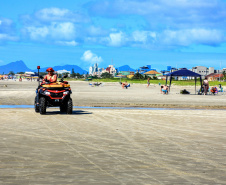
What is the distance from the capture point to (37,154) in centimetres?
700

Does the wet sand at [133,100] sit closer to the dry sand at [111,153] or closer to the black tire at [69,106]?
the black tire at [69,106]

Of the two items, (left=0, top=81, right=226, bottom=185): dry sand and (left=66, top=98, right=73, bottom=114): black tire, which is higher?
(left=66, top=98, right=73, bottom=114): black tire

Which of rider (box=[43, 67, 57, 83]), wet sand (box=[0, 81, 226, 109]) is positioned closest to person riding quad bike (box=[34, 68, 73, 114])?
rider (box=[43, 67, 57, 83])

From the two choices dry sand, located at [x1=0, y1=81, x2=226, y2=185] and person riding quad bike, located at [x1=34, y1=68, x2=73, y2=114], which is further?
person riding quad bike, located at [x1=34, y1=68, x2=73, y2=114]

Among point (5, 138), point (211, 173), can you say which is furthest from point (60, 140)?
point (211, 173)

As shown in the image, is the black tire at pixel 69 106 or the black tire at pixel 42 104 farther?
the black tire at pixel 69 106

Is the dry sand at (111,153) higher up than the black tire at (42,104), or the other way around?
the black tire at (42,104)

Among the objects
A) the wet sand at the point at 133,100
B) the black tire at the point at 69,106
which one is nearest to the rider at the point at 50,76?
the black tire at the point at 69,106

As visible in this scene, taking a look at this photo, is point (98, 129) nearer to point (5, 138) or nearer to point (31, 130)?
point (31, 130)

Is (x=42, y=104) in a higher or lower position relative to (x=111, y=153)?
higher

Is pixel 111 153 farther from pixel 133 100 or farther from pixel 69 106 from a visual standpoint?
pixel 133 100

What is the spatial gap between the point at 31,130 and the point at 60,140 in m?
1.87

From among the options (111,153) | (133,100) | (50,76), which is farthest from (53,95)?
(133,100)

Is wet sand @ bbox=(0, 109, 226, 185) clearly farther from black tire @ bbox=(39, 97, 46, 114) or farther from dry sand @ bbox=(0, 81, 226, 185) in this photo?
black tire @ bbox=(39, 97, 46, 114)
